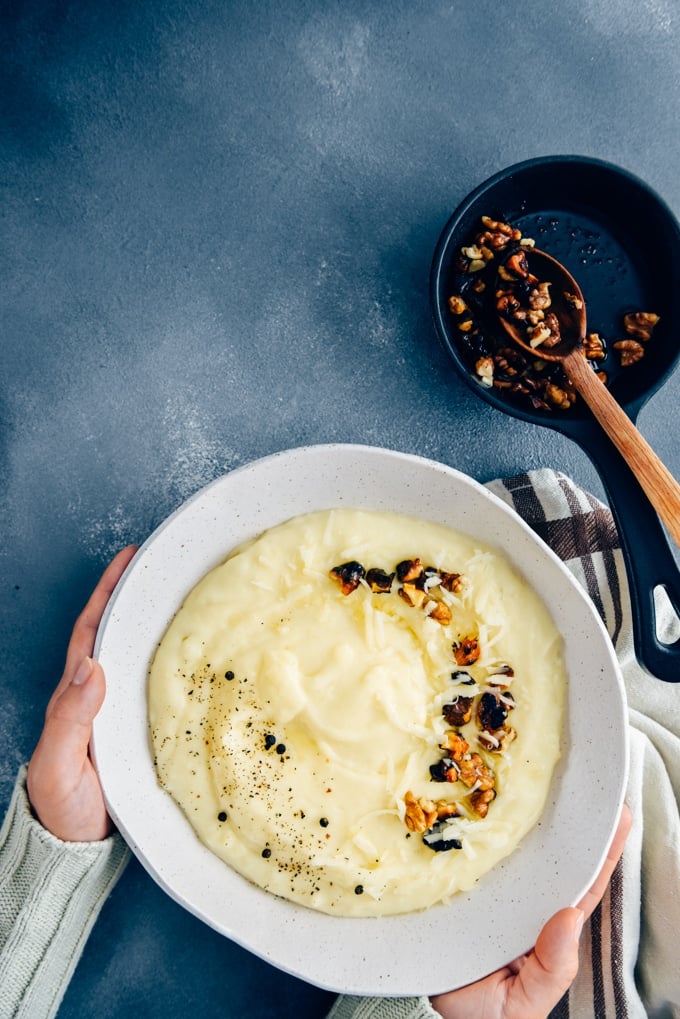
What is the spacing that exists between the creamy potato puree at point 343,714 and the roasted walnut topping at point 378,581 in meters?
0.02

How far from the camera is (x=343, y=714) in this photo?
6.93 ft

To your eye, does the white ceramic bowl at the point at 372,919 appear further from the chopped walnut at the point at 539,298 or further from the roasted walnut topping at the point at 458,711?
the chopped walnut at the point at 539,298

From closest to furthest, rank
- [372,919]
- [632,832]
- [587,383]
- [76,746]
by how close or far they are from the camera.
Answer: [76,746]
[372,919]
[587,383]
[632,832]

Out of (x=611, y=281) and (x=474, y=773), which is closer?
(x=474, y=773)

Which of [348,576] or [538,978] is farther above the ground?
[348,576]

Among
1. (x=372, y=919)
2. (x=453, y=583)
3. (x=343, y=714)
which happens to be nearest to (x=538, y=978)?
(x=372, y=919)

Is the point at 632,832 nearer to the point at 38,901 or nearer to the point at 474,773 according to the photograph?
the point at 474,773

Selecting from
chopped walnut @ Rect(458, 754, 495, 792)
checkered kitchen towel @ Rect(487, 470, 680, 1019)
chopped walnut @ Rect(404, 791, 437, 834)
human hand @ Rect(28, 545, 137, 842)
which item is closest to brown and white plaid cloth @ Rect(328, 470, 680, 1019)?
checkered kitchen towel @ Rect(487, 470, 680, 1019)

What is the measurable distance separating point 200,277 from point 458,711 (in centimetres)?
141

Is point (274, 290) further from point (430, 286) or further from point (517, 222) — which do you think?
point (517, 222)

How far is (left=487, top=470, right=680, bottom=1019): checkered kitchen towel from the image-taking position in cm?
244

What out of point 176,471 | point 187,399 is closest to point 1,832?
point 176,471

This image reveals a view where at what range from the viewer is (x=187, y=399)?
249 centimetres

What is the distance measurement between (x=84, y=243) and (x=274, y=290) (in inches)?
22.0
